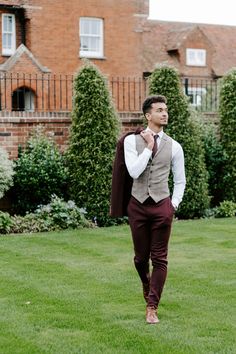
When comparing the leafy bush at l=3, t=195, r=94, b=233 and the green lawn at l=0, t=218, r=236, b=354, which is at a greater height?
the leafy bush at l=3, t=195, r=94, b=233

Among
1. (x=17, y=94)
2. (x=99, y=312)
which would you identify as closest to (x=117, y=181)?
(x=99, y=312)

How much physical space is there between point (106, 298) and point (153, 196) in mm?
1565

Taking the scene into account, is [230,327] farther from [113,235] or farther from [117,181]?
[113,235]

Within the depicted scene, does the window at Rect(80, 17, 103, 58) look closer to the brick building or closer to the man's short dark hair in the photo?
the brick building

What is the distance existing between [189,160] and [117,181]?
323 inches

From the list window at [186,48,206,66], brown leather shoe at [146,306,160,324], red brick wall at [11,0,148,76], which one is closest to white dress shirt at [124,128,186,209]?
brown leather shoe at [146,306,160,324]

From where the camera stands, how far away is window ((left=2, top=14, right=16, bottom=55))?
30853 millimetres

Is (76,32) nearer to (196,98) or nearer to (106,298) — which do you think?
(196,98)

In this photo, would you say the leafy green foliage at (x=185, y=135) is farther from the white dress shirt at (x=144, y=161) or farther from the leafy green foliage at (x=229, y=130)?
the white dress shirt at (x=144, y=161)

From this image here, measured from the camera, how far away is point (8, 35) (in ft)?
101

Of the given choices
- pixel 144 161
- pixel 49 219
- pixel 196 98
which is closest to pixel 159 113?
pixel 144 161

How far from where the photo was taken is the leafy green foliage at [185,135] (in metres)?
15.3

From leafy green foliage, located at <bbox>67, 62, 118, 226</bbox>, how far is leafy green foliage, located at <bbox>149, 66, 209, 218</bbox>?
3.87 feet

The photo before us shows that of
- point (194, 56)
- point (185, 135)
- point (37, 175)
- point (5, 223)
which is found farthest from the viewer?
point (194, 56)
